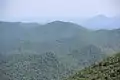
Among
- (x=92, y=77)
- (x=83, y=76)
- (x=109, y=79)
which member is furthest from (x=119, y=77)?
(x=83, y=76)

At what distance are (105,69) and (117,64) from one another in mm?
2589

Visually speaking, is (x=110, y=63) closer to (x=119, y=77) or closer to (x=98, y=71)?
(x=98, y=71)

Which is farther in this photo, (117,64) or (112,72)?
(117,64)

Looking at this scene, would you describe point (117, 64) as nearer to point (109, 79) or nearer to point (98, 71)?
point (98, 71)

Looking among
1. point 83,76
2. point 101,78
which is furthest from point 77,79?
point 101,78

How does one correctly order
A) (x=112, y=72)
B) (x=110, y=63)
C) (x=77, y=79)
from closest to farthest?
(x=112, y=72) < (x=77, y=79) < (x=110, y=63)

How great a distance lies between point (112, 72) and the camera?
5791 centimetres

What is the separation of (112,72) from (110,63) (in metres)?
8.15

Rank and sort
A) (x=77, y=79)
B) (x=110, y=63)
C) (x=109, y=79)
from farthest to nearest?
(x=110, y=63)
(x=77, y=79)
(x=109, y=79)

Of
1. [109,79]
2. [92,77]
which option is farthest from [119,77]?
[92,77]

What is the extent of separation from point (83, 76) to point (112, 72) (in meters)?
8.33

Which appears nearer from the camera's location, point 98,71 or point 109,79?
point 109,79

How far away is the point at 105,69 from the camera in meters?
62.8

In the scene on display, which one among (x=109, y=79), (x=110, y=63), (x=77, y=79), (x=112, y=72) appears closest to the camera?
(x=109, y=79)
